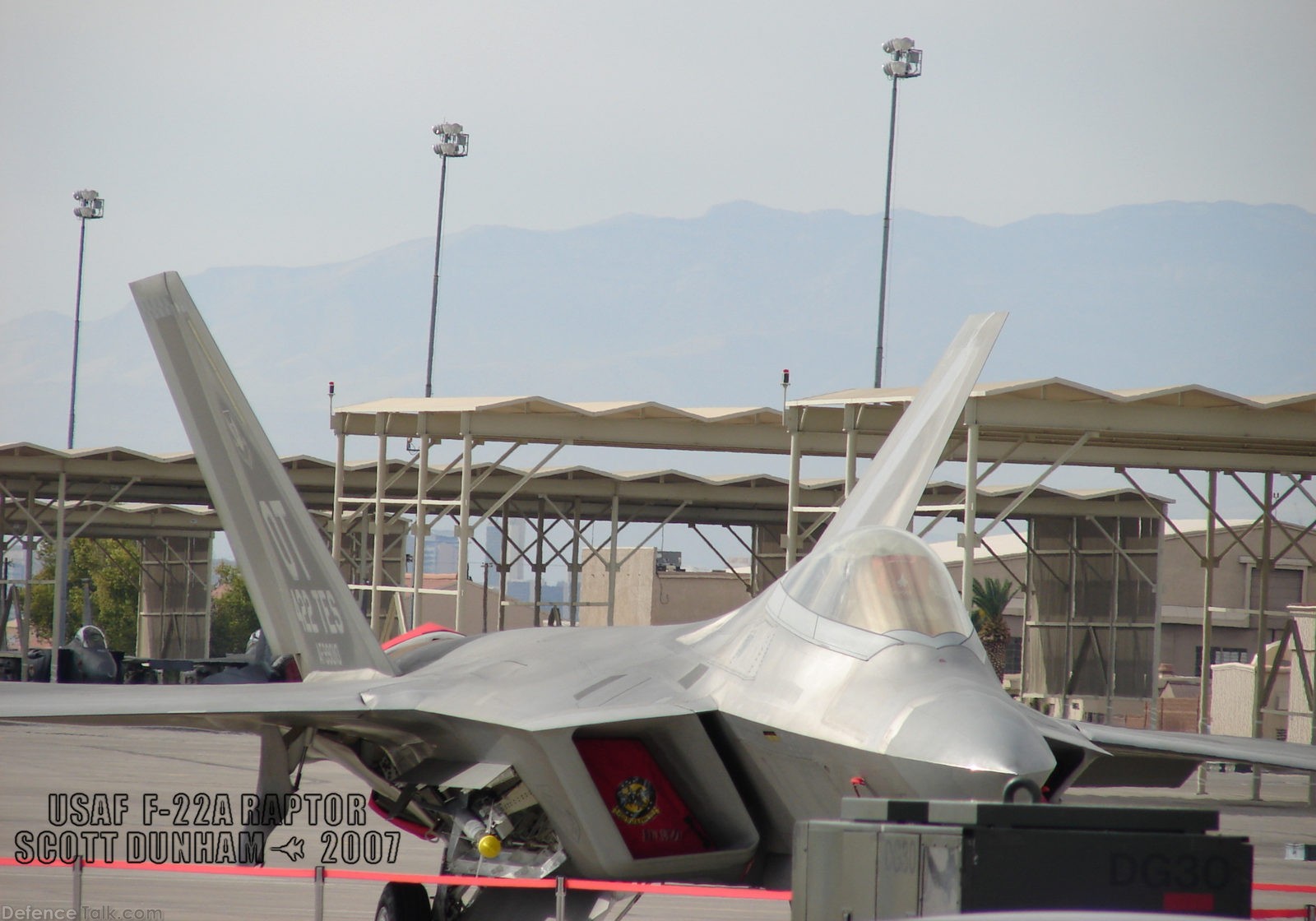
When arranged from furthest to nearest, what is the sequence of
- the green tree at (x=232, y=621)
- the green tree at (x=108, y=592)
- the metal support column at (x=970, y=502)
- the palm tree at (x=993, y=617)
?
1. the green tree at (x=108, y=592)
2. the green tree at (x=232, y=621)
3. the palm tree at (x=993, y=617)
4. the metal support column at (x=970, y=502)

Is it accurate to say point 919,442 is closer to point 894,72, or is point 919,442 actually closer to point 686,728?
point 686,728

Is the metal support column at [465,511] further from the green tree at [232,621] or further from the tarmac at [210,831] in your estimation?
the green tree at [232,621]

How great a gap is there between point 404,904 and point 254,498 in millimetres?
2944

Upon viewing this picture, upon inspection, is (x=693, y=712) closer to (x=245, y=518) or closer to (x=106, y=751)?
(x=245, y=518)

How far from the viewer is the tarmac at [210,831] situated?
9453 mm

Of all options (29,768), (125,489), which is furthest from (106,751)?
(125,489)

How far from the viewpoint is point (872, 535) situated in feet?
20.7

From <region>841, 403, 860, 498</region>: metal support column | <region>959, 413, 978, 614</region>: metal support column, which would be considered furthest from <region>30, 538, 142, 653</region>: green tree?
<region>959, 413, 978, 614</region>: metal support column

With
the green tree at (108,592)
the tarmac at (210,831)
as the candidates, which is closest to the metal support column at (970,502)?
the tarmac at (210,831)

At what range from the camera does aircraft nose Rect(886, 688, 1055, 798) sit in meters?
5.05

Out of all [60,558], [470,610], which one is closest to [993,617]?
[60,558]

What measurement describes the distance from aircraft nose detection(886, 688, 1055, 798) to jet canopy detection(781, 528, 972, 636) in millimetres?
562

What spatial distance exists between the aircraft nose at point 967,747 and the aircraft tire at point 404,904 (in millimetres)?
3376

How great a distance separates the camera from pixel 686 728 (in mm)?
6477
